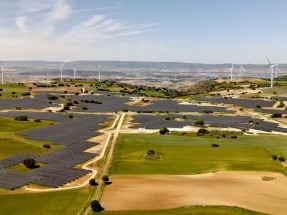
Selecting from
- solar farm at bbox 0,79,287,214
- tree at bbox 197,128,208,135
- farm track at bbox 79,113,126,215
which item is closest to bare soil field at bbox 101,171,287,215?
farm track at bbox 79,113,126,215

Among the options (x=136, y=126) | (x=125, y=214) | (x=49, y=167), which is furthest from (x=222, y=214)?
(x=136, y=126)

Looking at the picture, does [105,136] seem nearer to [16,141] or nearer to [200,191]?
[16,141]

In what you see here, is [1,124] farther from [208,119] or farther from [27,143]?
[208,119]

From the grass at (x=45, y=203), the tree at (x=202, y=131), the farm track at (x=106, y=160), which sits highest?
the tree at (x=202, y=131)

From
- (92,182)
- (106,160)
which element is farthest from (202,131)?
(92,182)

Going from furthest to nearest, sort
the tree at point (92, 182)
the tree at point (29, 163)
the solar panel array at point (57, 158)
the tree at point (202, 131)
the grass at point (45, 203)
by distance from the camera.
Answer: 1. the tree at point (202, 131)
2. the tree at point (29, 163)
3. the solar panel array at point (57, 158)
4. the tree at point (92, 182)
5. the grass at point (45, 203)

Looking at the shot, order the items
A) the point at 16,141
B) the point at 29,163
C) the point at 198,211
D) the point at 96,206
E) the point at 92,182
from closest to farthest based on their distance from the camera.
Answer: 1. the point at 198,211
2. the point at 96,206
3. the point at 92,182
4. the point at 29,163
5. the point at 16,141

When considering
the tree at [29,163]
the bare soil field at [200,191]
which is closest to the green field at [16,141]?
the tree at [29,163]

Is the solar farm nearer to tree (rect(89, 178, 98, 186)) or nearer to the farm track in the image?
the farm track

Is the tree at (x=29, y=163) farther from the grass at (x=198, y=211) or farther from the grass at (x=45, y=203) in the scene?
the grass at (x=198, y=211)
